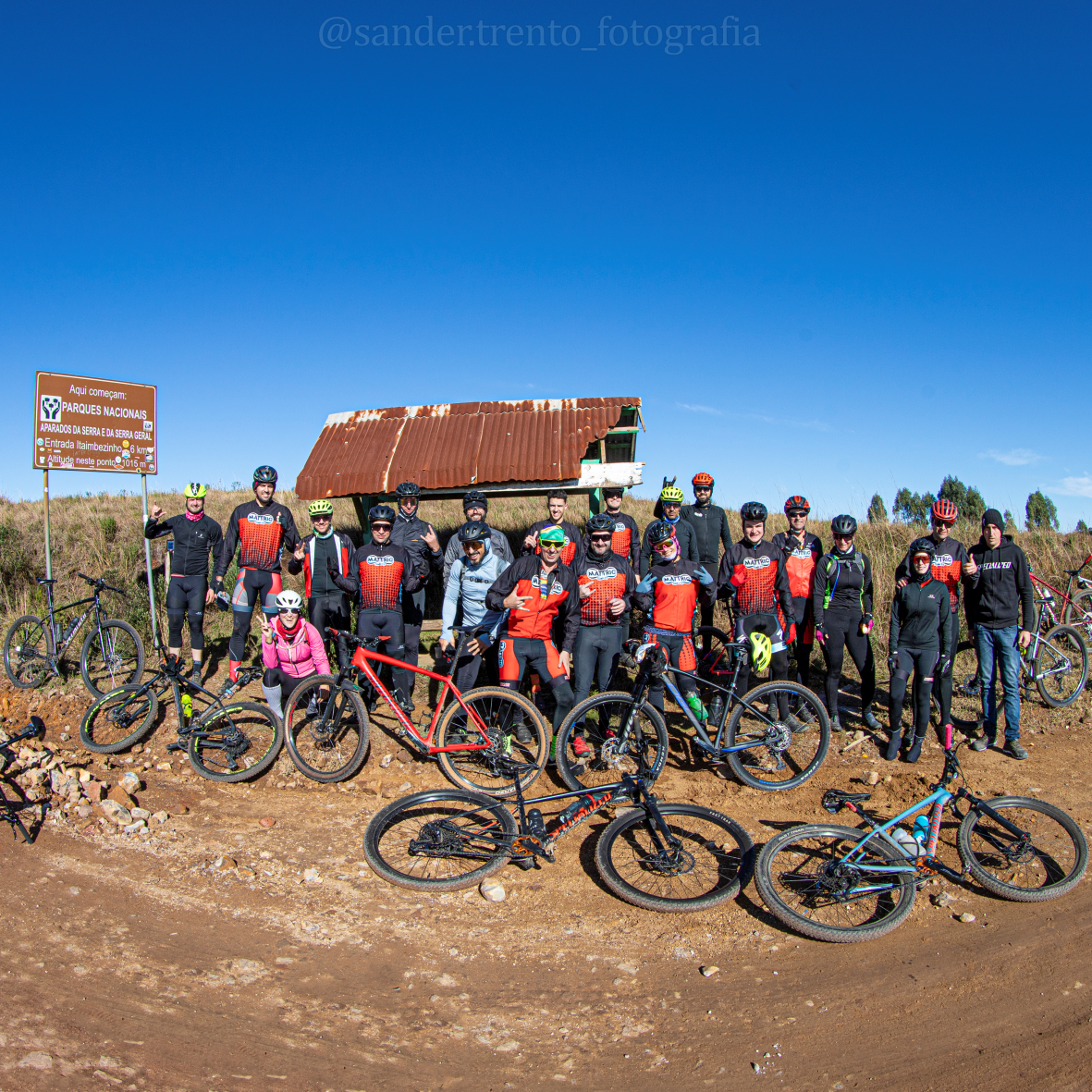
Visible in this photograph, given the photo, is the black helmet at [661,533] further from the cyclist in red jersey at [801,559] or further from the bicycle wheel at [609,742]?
the bicycle wheel at [609,742]

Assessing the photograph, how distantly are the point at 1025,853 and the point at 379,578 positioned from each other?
599 centimetres

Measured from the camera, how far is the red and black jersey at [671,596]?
273 inches

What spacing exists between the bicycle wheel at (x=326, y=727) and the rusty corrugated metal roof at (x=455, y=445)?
408cm

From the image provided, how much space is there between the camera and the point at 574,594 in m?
6.89

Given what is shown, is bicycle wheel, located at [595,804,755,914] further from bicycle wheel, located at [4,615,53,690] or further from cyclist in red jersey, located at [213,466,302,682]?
bicycle wheel, located at [4,615,53,690]

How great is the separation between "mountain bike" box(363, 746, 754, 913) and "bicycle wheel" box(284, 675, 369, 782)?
1.51 metres

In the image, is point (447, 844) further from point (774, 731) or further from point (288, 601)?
point (774, 731)

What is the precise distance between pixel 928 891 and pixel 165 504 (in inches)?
725

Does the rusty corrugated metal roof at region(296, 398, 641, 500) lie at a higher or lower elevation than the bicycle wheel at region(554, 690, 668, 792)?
higher

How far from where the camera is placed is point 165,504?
1814 cm

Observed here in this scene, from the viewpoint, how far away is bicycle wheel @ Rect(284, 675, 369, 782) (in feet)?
21.8

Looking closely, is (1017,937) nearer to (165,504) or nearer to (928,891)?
(928,891)

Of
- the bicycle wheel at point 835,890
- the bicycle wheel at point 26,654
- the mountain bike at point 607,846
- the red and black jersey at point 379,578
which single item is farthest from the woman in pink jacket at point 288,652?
the bicycle wheel at point 26,654

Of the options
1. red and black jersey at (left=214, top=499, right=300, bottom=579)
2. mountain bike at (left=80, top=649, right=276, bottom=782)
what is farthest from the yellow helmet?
red and black jersey at (left=214, top=499, right=300, bottom=579)
